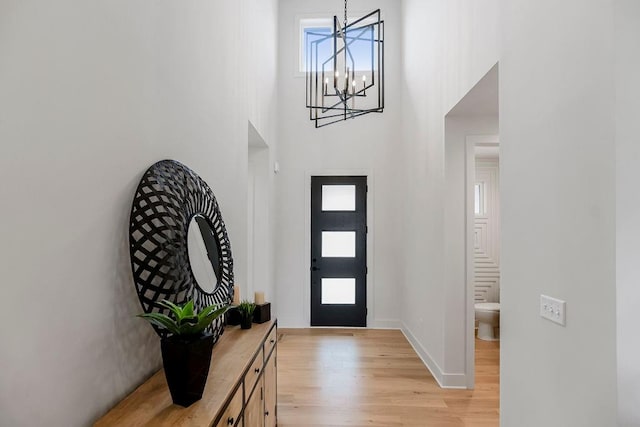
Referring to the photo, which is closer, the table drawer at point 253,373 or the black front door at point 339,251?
the table drawer at point 253,373

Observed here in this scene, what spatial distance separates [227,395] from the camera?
135cm

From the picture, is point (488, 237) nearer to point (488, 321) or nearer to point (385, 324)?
point (488, 321)

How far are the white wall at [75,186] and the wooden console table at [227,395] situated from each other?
0.10 m

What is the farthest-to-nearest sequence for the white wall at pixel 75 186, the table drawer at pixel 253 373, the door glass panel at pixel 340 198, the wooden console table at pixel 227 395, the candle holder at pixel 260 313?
the door glass panel at pixel 340 198 < the candle holder at pixel 260 313 < the table drawer at pixel 253 373 < the wooden console table at pixel 227 395 < the white wall at pixel 75 186

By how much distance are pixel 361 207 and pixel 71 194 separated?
4.52 m

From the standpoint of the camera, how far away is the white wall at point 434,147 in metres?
2.74

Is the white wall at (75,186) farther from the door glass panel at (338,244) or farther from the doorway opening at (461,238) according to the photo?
the door glass panel at (338,244)

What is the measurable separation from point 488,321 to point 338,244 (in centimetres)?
218

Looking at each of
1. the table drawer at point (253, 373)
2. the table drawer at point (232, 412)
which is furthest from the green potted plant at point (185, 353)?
the table drawer at point (253, 373)

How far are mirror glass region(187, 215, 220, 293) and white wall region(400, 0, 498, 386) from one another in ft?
6.57

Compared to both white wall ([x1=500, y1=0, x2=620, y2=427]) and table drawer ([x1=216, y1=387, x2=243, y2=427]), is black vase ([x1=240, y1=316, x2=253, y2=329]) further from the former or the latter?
white wall ([x1=500, y1=0, x2=620, y2=427])

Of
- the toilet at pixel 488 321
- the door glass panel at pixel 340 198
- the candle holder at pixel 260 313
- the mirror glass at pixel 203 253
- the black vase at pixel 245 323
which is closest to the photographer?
the mirror glass at pixel 203 253

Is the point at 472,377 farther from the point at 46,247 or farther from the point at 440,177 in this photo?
the point at 46,247

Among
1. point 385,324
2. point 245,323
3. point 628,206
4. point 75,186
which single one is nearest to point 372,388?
point 245,323
